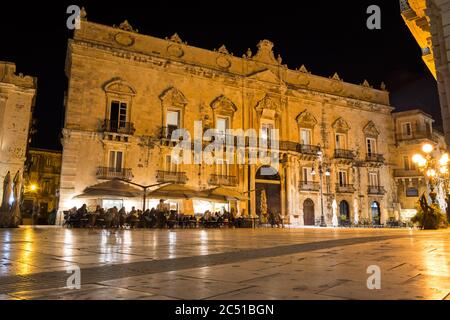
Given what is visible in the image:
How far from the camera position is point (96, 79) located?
23.5m

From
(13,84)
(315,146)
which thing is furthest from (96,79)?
(315,146)

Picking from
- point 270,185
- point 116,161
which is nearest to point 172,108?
point 116,161

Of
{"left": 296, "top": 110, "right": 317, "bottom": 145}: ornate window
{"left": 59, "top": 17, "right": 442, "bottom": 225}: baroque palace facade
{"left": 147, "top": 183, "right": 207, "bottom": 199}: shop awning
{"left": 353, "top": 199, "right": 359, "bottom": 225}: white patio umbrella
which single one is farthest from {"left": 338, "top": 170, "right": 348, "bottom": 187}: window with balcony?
{"left": 147, "top": 183, "right": 207, "bottom": 199}: shop awning

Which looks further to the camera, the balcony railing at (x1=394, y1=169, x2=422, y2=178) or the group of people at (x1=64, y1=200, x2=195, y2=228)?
the balcony railing at (x1=394, y1=169, x2=422, y2=178)

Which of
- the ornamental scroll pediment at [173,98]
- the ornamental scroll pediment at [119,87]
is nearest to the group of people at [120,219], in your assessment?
the ornamental scroll pediment at [119,87]

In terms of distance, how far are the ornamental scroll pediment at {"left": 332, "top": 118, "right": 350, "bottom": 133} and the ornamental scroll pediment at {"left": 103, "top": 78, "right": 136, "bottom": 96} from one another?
18.4m

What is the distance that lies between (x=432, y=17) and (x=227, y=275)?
7867mm

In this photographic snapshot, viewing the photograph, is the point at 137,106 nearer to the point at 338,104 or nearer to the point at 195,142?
the point at 195,142

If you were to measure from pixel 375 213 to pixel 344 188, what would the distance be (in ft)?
14.8

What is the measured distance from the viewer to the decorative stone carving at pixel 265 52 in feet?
99.8

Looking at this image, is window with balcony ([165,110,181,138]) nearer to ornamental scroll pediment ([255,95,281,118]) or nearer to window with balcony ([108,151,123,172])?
window with balcony ([108,151,123,172])

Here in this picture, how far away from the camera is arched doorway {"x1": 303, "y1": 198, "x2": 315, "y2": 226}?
2959 centimetres

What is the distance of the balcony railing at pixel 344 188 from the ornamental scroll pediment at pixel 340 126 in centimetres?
508

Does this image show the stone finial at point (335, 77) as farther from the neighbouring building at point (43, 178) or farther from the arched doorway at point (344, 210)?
the neighbouring building at point (43, 178)
